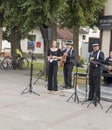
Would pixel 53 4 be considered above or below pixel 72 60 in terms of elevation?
above

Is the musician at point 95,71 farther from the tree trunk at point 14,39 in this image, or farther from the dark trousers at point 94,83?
the tree trunk at point 14,39

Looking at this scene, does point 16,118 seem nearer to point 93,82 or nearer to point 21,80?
point 93,82

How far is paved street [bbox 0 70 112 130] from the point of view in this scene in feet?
33.2

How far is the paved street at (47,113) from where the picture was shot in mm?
10117

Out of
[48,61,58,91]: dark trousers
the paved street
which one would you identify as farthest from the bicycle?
[48,61,58,91]: dark trousers

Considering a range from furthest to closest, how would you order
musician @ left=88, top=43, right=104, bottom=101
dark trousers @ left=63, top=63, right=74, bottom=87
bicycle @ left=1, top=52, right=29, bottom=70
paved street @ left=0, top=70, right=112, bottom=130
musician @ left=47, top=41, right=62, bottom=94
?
bicycle @ left=1, top=52, right=29, bottom=70, dark trousers @ left=63, top=63, right=74, bottom=87, musician @ left=47, top=41, right=62, bottom=94, musician @ left=88, top=43, right=104, bottom=101, paved street @ left=0, top=70, right=112, bottom=130

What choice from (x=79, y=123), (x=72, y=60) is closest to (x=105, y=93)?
(x=72, y=60)

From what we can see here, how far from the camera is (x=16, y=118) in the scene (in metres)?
10.8

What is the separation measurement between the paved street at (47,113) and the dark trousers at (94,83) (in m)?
0.36

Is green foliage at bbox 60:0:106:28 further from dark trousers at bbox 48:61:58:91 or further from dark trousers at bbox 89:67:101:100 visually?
dark trousers at bbox 89:67:101:100

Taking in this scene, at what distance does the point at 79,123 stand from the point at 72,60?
6.96 metres

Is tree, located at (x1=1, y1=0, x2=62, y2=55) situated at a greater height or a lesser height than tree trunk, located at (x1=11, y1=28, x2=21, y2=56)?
greater

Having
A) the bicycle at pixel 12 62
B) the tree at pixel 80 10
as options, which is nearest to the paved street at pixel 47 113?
the tree at pixel 80 10

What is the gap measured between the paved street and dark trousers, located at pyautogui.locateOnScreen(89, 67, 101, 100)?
36cm
